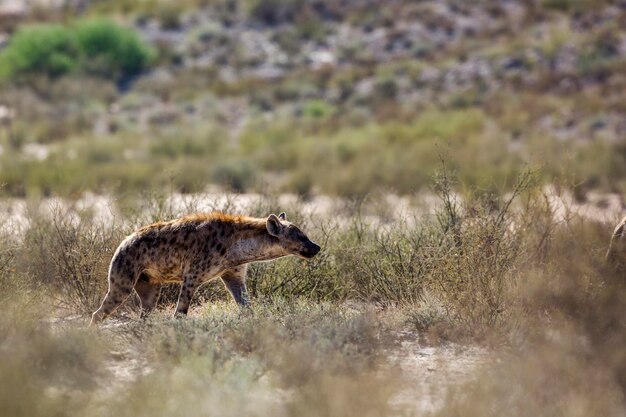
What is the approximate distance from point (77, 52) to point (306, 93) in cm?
946

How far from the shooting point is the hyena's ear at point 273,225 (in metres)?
12.7

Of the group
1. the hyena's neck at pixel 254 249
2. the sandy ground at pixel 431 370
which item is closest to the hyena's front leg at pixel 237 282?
the hyena's neck at pixel 254 249

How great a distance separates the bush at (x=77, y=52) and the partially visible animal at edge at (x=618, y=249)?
31.8m

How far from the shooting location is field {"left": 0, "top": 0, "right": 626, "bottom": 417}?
34.4ft

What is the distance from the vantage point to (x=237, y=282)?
12914 mm

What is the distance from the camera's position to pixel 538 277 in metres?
13.3

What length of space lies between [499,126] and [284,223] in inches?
892

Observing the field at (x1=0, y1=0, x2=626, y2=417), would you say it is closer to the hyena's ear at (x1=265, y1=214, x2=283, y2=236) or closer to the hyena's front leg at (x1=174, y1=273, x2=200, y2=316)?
the hyena's front leg at (x1=174, y1=273, x2=200, y2=316)

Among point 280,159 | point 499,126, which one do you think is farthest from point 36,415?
point 499,126

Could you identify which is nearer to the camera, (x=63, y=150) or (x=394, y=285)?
(x=394, y=285)

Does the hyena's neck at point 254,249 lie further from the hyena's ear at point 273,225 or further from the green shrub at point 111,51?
the green shrub at point 111,51

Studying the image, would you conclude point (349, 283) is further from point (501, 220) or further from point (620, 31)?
point (620, 31)

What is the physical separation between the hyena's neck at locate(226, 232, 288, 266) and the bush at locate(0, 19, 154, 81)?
3248 centimetres

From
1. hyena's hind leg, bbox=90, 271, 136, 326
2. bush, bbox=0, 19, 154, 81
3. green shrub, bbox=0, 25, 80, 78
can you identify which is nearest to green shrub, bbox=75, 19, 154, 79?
bush, bbox=0, 19, 154, 81
